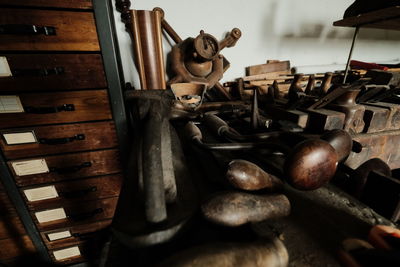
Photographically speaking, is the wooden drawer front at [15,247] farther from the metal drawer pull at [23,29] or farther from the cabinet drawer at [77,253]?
the metal drawer pull at [23,29]

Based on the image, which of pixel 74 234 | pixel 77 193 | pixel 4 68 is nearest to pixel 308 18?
pixel 4 68

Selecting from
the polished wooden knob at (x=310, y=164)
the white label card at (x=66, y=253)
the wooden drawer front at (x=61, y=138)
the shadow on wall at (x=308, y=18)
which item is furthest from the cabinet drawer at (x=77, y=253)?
the shadow on wall at (x=308, y=18)

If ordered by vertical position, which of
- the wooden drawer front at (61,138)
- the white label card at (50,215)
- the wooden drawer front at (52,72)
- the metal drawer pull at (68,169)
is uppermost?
the wooden drawer front at (52,72)

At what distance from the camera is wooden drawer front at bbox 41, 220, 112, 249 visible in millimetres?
996

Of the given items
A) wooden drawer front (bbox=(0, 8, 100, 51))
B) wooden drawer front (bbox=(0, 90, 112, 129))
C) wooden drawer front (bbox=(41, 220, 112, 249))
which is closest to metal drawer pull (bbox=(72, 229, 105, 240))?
wooden drawer front (bbox=(41, 220, 112, 249))

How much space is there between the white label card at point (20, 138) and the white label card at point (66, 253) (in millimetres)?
704

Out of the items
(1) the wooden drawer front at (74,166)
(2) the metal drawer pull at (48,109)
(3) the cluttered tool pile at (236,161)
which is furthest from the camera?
(1) the wooden drawer front at (74,166)

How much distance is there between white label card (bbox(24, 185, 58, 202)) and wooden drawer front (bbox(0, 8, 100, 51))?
2.10ft

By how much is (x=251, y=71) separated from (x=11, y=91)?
5.27ft

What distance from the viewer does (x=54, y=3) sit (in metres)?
0.66

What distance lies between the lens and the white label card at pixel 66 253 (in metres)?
1.05

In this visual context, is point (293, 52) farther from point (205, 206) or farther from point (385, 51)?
point (205, 206)

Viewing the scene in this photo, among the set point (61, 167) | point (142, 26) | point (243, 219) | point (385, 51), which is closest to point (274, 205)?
point (243, 219)

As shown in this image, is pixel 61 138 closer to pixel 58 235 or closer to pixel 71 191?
pixel 71 191
